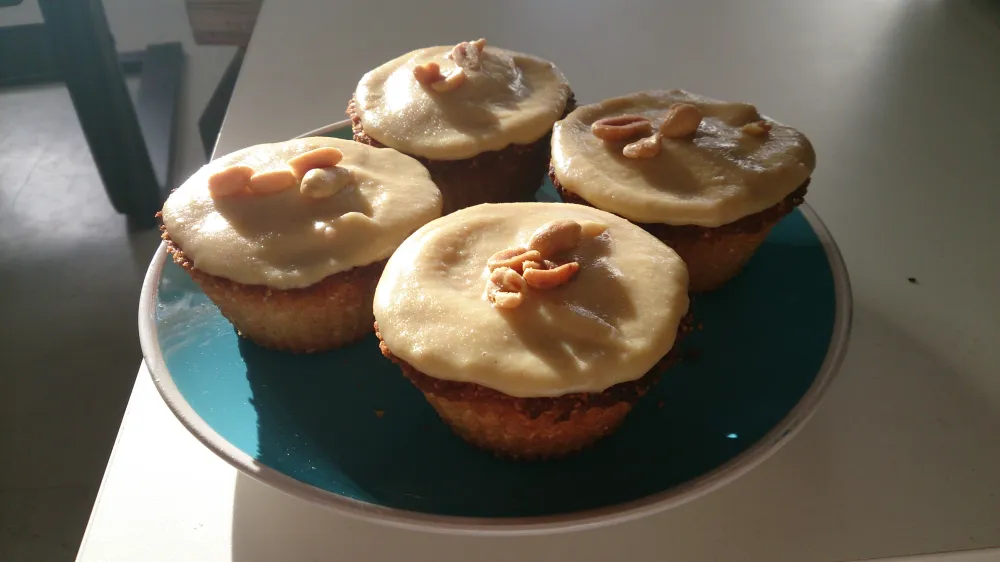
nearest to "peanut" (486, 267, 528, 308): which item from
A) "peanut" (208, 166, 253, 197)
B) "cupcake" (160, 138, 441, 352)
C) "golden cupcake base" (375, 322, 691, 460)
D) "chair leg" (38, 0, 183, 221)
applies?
"golden cupcake base" (375, 322, 691, 460)

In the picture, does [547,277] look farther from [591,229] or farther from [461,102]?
[461,102]

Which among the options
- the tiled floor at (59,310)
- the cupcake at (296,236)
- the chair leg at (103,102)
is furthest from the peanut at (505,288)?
the chair leg at (103,102)

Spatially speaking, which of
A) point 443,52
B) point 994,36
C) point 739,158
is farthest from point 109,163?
point 994,36

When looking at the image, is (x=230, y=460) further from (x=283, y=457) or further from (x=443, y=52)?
(x=443, y=52)

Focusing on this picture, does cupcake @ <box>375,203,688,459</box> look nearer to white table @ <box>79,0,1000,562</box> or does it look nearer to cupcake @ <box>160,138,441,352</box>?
cupcake @ <box>160,138,441,352</box>

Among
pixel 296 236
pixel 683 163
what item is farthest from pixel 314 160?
pixel 683 163

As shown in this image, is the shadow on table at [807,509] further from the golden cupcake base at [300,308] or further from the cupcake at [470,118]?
the cupcake at [470,118]
